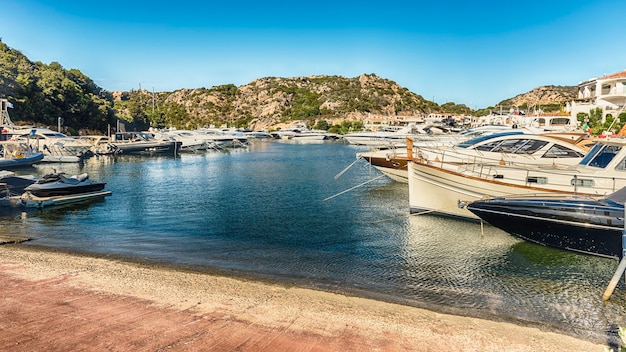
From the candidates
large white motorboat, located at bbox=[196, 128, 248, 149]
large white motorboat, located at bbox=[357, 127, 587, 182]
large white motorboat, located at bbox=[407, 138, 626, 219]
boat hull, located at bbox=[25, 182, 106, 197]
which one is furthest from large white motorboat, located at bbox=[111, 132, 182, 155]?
large white motorboat, located at bbox=[407, 138, 626, 219]

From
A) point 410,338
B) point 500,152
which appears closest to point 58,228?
point 410,338

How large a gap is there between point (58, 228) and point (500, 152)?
63.8ft

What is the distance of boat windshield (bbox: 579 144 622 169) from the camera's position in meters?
16.2

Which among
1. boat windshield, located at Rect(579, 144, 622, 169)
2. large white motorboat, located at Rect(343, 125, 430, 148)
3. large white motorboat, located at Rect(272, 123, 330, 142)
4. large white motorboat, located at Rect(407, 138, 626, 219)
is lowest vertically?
large white motorboat, located at Rect(407, 138, 626, 219)

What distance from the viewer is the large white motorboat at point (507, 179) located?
52.2ft

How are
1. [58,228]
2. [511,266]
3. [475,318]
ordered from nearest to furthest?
[475,318] < [511,266] < [58,228]

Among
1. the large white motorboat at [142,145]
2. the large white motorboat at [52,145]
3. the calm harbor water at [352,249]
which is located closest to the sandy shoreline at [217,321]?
the calm harbor water at [352,249]

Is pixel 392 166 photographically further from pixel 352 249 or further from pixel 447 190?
pixel 352 249

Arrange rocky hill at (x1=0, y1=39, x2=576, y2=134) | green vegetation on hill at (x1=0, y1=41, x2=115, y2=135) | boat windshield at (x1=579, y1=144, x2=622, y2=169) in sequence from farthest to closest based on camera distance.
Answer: rocky hill at (x1=0, y1=39, x2=576, y2=134) → green vegetation on hill at (x1=0, y1=41, x2=115, y2=135) → boat windshield at (x1=579, y1=144, x2=622, y2=169)

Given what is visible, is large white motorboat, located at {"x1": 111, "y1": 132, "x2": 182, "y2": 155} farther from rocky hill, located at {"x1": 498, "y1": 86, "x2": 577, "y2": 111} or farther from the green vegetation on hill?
rocky hill, located at {"x1": 498, "y1": 86, "x2": 577, "y2": 111}

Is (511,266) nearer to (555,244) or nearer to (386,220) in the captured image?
(555,244)

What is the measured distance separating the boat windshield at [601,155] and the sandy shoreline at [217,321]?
10341 millimetres

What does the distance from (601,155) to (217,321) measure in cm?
1497

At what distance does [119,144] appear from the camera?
60.5m
